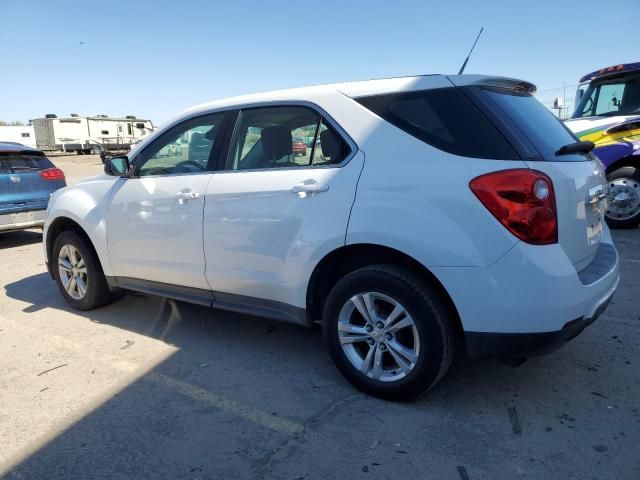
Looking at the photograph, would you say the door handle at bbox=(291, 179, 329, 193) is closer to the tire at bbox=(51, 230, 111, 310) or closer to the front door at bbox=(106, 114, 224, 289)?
the front door at bbox=(106, 114, 224, 289)

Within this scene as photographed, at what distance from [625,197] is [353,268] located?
5.99 meters

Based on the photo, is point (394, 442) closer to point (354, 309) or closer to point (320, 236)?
point (354, 309)

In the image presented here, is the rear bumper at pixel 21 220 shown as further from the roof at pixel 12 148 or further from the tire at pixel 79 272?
the tire at pixel 79 272

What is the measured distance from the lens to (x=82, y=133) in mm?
39812

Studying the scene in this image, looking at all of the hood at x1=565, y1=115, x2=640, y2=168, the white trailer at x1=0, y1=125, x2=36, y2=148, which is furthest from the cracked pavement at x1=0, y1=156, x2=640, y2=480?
the white trailer at x1=0, y1=125, x2=36, y2=148

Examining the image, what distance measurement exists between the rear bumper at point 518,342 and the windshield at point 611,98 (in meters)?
6.62

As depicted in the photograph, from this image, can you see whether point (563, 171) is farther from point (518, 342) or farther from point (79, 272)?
point (79, 272)

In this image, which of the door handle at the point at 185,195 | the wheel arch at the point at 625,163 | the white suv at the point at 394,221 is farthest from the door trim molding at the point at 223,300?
the wheel arch at the point at 625,163

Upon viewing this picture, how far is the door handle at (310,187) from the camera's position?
2896 mm

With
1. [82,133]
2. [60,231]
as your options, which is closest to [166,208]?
[60,231]

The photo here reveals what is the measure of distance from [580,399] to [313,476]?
161cm

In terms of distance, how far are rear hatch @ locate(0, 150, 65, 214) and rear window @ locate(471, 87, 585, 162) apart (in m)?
7.29

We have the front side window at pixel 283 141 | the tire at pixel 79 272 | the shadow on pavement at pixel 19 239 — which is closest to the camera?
the front side window at pixel 283 141

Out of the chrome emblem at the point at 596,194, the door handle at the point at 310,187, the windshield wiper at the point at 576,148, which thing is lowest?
the chrome emblem at the point at 596,194
